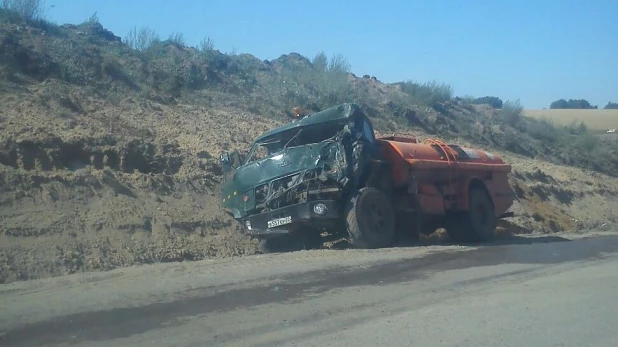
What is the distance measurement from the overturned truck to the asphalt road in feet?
3.85

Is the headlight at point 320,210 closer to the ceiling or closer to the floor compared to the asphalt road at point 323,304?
closer to the ceiling

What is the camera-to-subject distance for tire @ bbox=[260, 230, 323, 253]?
14570mm

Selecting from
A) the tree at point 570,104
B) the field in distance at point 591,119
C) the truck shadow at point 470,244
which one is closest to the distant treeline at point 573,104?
the tree at point 570,104

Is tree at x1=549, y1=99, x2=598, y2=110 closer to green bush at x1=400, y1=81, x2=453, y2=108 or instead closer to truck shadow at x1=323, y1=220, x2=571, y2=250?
green bush at x1=400, y1=81, x2=453, y2=108

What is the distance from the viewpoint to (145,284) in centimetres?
980

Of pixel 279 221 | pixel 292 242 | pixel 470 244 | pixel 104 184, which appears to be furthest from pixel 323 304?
pixel 470 244

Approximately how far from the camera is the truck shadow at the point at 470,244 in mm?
15431

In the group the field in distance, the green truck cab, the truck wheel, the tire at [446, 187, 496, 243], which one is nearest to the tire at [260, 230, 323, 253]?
the green truck cab

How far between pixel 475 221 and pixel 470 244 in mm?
684

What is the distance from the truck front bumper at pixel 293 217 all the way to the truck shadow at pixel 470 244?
1.42m

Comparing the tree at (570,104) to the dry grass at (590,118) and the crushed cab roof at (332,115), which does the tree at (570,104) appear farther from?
the crushed cab roof at (332,115)

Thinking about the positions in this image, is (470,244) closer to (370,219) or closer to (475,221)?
(475,221)

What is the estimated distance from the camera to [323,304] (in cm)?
866

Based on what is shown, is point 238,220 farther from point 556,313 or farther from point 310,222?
point 556,313
